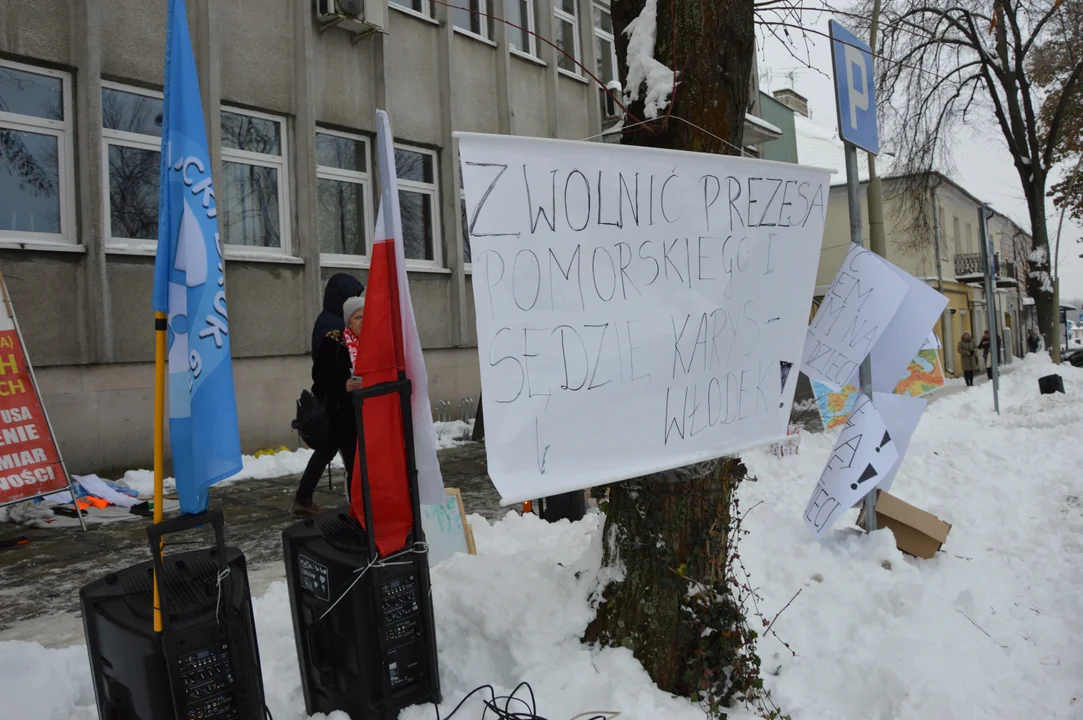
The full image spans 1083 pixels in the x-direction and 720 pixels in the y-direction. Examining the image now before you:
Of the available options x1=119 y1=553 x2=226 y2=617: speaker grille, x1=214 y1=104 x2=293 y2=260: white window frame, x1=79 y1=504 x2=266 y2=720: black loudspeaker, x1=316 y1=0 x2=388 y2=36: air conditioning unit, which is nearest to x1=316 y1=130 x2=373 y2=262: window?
x1=214 y1=104 x2=293 y2=260: white window frame

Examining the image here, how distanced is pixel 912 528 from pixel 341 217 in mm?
8634

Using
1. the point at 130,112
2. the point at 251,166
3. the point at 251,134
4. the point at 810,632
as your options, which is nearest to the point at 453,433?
the point at 251,166

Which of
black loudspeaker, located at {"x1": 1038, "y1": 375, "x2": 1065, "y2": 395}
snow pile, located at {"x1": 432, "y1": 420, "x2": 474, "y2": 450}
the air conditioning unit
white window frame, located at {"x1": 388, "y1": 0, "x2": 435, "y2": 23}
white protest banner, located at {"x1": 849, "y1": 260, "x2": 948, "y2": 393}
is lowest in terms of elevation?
black loudspeaker, located at {"x1": 1038, "y1": 375, "x2": 1065, "y2": 395}

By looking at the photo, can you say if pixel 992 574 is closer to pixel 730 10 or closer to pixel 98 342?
pixel 730 10

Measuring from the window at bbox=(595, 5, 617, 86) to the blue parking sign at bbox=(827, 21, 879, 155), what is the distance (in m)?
11.8

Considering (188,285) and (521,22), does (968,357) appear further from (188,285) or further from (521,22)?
(188,285)

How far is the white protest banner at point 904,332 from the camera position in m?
4.79

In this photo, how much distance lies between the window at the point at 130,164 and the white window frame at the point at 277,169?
0.94m

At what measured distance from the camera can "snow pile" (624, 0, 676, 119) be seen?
306 centimetres

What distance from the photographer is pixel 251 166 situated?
33.0 ft

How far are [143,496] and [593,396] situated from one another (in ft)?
20.7

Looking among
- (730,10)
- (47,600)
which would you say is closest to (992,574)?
(730,10)

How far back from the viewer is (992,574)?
4.61 m

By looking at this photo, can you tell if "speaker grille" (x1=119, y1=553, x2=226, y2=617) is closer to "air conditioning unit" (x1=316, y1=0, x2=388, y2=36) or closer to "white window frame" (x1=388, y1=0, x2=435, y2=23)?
"air conditioning unit" (x1=316, y1=0, x2=388, y2=36)
